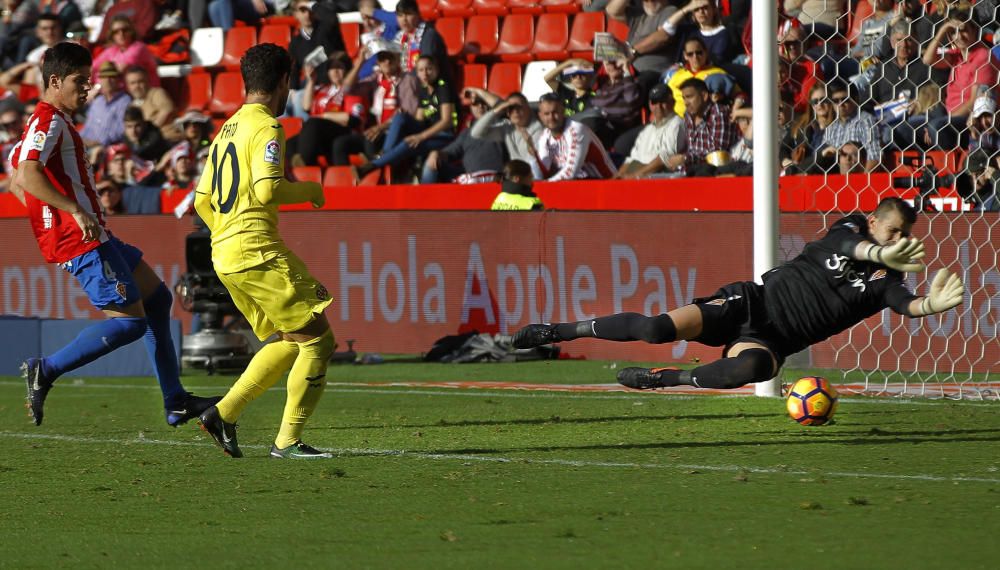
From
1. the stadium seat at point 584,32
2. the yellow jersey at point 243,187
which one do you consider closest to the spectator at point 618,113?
the stadium seat at point 584,32

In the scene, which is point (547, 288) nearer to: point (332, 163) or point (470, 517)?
point (332, 163)

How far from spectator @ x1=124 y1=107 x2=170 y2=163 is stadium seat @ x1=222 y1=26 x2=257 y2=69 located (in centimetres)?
183

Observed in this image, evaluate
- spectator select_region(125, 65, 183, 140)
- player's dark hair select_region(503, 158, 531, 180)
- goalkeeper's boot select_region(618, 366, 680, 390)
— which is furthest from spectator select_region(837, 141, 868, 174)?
spectator select_region(125, 65, 183, 140)

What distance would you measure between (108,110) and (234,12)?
2.52 metres

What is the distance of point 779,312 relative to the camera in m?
7.75

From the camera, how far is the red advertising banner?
10984 mm

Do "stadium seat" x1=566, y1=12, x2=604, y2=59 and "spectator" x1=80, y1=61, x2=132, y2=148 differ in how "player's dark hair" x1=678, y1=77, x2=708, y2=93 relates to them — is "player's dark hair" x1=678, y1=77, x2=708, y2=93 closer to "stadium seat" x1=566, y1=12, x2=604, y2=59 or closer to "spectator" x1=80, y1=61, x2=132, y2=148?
"stadium seat" x1=566, y1=12, x2=604, y2=59

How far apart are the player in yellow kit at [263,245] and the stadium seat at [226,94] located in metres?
12.7

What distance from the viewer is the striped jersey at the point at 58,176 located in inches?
297

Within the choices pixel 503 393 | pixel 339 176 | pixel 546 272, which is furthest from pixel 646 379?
pixel 339 176

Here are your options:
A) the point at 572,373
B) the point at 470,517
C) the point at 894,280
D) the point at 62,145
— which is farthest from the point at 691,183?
the point at 470,517

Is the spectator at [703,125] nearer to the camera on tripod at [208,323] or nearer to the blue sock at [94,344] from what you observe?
the camera on tripod at [208,323]

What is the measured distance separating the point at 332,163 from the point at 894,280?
10185 millimetres

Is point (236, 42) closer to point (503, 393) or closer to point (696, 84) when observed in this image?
point (696, 84)
